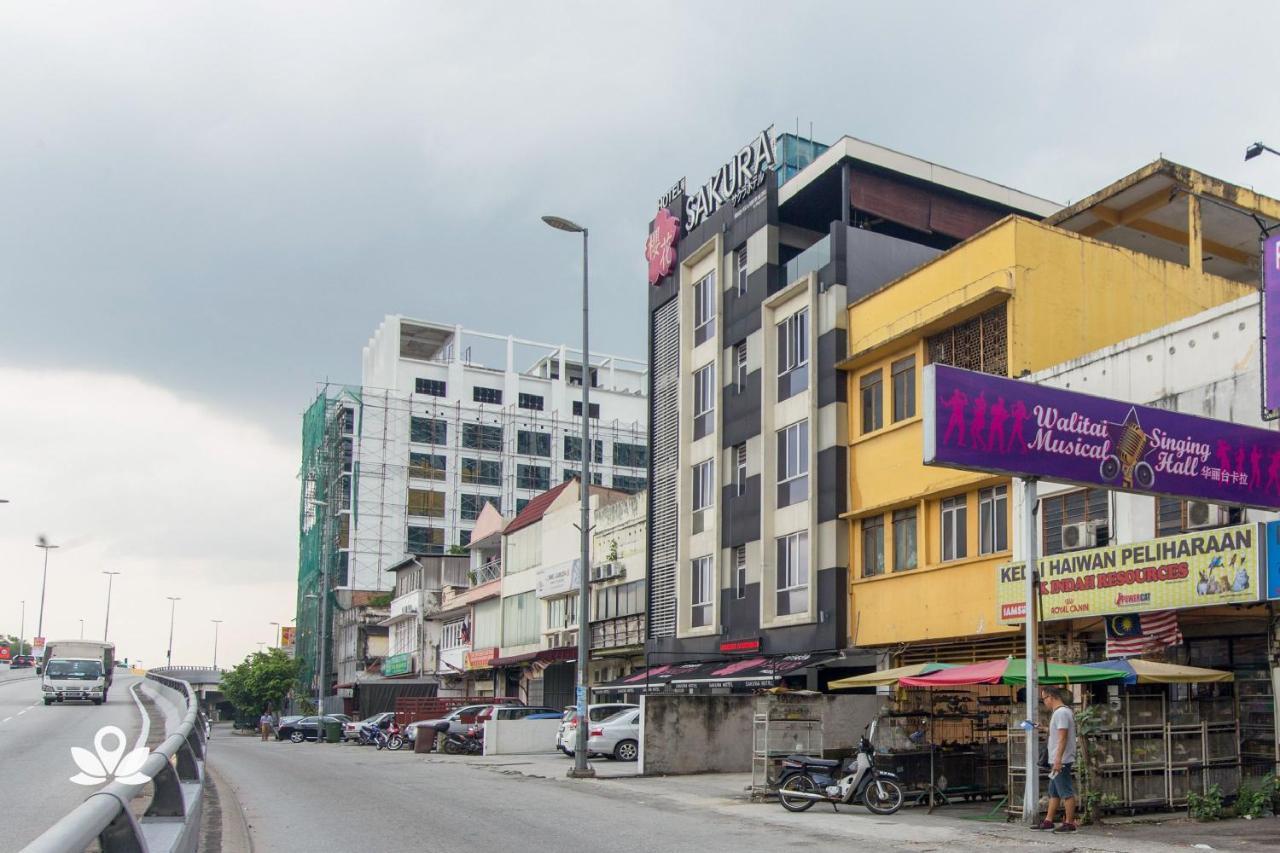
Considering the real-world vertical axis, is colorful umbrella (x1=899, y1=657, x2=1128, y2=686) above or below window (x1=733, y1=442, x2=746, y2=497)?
below

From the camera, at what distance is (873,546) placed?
31.0 m

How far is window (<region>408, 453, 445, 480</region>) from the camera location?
98125 mm

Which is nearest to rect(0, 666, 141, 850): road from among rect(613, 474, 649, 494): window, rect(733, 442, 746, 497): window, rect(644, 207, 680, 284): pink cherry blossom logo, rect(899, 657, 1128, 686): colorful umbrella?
rect(899, 657, 1128, 686): colorful umbrella

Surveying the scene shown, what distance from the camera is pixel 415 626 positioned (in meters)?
73.8

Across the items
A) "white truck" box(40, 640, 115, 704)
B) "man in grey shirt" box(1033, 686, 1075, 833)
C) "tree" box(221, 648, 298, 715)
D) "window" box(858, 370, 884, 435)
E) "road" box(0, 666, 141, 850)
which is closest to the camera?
"road" box(0, 666, 141, 850)

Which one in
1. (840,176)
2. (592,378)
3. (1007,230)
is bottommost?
(1007,230)

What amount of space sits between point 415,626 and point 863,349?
159 ft

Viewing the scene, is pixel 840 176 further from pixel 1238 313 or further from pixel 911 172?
pixel 1238 313

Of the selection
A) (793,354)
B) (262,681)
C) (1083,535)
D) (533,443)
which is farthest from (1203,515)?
(533,443)

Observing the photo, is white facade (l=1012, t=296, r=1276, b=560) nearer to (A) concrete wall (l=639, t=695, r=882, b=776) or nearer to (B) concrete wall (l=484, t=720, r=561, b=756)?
(A) concrete wall (l=639, t=695, r=882, b=776)

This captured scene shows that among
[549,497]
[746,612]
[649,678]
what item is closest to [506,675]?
[549,497]

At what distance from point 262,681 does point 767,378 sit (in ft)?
181

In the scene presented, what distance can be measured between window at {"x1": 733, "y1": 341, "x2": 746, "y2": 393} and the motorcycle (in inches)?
730

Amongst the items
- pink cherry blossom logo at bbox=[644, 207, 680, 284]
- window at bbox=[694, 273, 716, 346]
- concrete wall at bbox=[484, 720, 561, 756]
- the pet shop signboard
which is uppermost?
pink cherry blossom logo at bbox=[644, 207, 680, 284]
